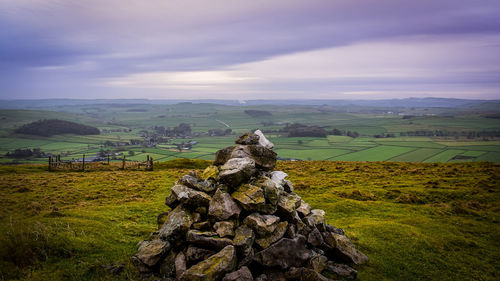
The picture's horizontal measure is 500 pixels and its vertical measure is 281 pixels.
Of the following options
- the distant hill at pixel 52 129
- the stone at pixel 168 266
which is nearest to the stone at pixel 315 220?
the stone at pixel 168 266

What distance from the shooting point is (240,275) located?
34.0 feet

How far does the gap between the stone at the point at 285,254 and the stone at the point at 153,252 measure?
4311 mm

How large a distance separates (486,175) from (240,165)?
3588cm

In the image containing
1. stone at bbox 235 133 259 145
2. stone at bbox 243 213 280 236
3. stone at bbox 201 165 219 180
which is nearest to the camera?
stone at bbox 243 213 280 236

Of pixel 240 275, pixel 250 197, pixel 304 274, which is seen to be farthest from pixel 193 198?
pixel 304 274

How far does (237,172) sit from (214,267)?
4878 mm

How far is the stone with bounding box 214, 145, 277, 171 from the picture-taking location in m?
15.5

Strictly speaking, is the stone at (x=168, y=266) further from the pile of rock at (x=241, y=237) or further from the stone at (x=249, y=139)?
the stone at (x=249, y=139)

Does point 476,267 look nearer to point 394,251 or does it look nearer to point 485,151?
point 394,251

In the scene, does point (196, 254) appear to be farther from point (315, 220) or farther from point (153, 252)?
point (315, 220)

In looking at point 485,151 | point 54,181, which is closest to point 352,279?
point 54,181

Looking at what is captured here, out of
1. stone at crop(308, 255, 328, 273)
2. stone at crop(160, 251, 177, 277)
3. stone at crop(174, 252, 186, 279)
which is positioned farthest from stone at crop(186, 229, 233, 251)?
stone at crop(308, 255, 328, 273)

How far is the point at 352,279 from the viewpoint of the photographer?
39.2ft

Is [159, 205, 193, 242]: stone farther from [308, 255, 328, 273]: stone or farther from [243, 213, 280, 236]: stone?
[308, 255, 328, 273]: stone
